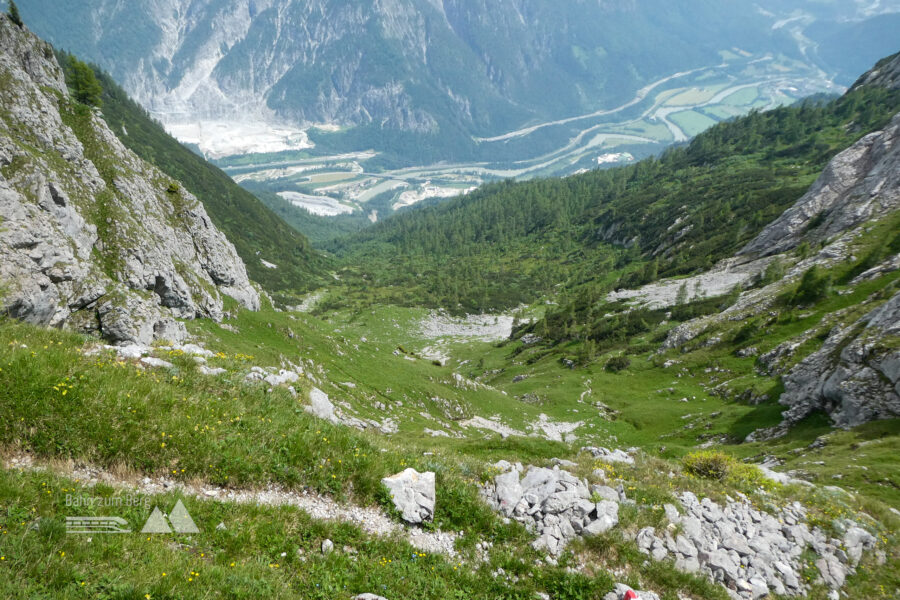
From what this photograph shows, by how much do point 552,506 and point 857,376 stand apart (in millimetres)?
40309

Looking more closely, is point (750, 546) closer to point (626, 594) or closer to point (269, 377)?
point (626, 594)

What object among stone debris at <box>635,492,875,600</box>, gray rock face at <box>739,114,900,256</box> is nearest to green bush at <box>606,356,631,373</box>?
gray rock face at <box>739,114,900,256</box>

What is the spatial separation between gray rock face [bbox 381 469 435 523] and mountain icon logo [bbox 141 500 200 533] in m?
4.19

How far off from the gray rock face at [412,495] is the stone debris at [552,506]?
2.10 metres

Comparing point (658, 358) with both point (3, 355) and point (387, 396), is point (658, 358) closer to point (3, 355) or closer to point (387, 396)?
point (387, 396)

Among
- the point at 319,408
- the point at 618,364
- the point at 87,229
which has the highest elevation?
the point at 87,229

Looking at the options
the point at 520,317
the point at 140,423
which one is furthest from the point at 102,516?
the point at 520,317

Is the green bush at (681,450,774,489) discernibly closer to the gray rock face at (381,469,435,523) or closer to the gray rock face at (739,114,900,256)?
the gray rock face at (381,469,435,523)

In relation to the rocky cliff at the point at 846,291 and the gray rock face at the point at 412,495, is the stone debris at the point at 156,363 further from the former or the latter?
the rocky cliff at the point at 846,291

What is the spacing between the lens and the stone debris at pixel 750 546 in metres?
11.0

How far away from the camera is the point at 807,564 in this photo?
1225 centimetres

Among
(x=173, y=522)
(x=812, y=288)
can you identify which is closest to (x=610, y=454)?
(x=173, y=522)

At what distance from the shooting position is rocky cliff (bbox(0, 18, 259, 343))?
107ft

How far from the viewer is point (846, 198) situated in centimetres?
10262
